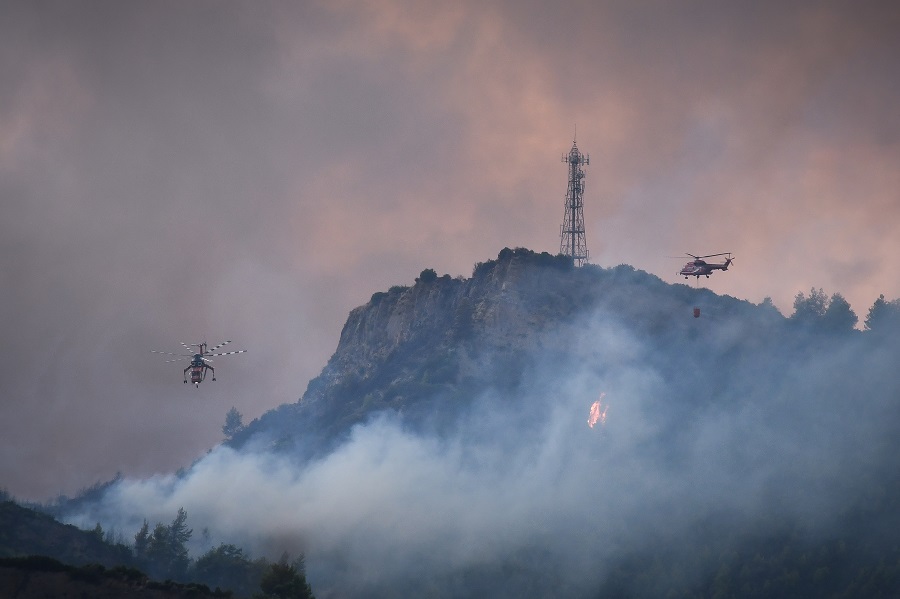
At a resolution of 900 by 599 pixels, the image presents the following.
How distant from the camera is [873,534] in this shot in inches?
7731

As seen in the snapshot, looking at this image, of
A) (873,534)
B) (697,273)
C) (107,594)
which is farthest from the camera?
(873,534)

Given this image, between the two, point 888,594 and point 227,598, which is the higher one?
point 888,594

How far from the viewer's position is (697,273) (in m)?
184

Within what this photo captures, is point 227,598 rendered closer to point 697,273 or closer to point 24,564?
point 24,564

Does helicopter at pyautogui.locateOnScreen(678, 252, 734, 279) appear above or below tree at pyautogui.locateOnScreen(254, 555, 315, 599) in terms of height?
above

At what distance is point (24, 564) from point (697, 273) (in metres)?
118

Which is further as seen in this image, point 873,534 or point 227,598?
point 873,534

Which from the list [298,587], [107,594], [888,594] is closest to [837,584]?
[888,594]

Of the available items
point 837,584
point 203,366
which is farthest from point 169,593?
point 837,584

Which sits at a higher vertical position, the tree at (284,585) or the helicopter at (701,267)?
the helicopter at (701,267)

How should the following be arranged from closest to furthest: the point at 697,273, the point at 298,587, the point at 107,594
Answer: the point at 107,594
the point at 298,587
the point at 697,273

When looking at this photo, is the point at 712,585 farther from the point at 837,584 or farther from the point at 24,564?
the point at 24,564

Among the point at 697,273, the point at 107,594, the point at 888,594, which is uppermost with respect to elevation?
the point at 697,273

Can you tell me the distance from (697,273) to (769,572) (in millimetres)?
59074
